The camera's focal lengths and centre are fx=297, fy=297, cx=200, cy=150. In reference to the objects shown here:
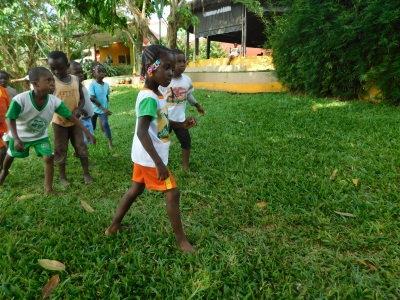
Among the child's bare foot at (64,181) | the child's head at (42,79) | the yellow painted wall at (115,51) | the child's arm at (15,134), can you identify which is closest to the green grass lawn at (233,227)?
the child's bare foot at (64,181)

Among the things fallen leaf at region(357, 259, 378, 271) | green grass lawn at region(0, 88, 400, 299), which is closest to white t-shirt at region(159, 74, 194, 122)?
green grass lawn at region(0, 88, 400, 299)

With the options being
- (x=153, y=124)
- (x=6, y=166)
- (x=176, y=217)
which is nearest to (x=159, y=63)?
(x=153, y=124)

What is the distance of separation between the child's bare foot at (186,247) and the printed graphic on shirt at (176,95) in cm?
187

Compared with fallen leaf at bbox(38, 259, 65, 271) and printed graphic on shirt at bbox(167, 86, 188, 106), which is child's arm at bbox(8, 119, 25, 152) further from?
printed graphic on shirt at bbox(167, 86, 188, 106)

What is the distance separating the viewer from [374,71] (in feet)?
19.2

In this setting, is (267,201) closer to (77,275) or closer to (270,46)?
(77,275)

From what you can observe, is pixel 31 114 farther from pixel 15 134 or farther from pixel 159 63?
pixel 159 63

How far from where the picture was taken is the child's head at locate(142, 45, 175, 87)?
75.9 inches

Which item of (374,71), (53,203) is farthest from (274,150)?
(374,71)

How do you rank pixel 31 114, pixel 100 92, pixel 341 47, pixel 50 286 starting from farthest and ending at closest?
pixel 341 47 → pixel 100 92 → pixel 31 114 → pixel 50 286

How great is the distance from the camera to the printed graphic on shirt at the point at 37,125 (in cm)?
302

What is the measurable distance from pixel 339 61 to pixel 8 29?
18.8 metres

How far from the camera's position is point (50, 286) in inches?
69.6

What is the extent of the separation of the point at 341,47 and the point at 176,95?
4791mm
